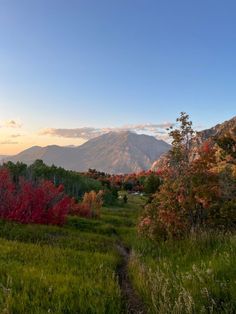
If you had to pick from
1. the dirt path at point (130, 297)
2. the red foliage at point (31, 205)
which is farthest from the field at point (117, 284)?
the red foliage at point (31, 205)

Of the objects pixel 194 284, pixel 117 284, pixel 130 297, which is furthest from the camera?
pixel 117 284

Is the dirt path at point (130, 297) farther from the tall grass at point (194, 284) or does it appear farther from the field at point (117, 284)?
the tall grass at point (194, 284)

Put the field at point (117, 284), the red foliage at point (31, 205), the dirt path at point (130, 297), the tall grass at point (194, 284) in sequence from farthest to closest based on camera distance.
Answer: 1. the red foliage at point (31, 205)
2. the dirt path at point (130, 297)
3. the field at point (117, 284)
4. the tall grass at point (194, 284)

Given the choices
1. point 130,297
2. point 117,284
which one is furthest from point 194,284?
point 117,284

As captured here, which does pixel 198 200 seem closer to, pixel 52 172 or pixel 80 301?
pixel 80 301

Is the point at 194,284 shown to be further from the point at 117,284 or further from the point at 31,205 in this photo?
the point at 31,205

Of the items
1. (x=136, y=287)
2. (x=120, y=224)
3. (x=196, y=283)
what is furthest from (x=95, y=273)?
(x=120, y=224)

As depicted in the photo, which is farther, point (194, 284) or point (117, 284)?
point (117, 284)

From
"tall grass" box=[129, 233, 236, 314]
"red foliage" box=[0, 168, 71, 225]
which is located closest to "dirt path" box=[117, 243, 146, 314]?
"tall grass" box=[129, 233, 236, 314]

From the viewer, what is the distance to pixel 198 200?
18891 mm

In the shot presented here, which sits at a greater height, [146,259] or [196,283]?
[196,283]

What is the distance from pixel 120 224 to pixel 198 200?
33790 mm

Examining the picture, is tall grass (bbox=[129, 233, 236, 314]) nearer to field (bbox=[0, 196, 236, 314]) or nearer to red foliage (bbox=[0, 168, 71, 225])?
field (bbox=[0, 196, 236, 314])

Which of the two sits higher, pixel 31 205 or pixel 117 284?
pixel 117 284
